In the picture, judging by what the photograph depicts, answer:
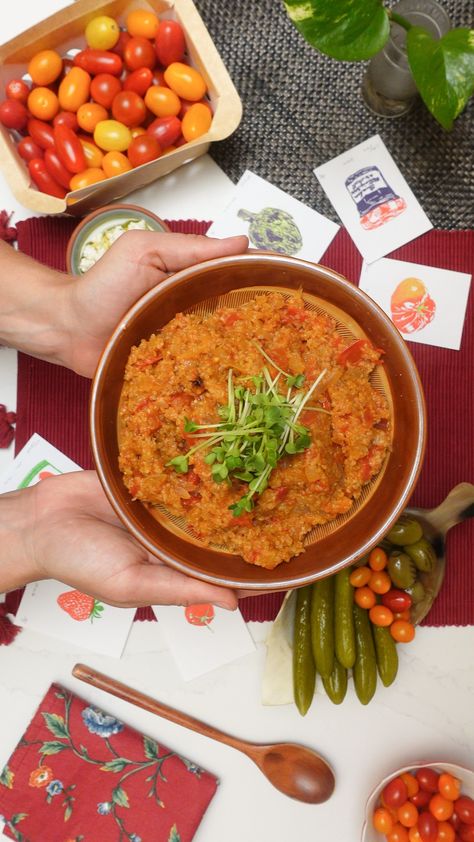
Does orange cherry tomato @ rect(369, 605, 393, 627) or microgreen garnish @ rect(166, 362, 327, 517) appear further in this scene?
orange cherry tomato @ rect(369, 605, 393, 627)

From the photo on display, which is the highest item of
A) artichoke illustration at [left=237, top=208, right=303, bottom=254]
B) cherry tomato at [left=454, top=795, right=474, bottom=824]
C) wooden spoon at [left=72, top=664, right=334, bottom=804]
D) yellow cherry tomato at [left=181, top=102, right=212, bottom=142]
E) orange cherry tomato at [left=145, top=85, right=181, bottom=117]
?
orange cherry tomato at [left=145, top=85, right=181, bottom=117]

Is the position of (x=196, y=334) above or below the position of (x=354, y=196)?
above

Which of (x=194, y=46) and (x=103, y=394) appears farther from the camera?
(x=194, y=46)

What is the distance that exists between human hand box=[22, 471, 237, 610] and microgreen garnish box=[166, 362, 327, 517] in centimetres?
29

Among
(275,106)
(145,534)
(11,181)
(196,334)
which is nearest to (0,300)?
(11,181)

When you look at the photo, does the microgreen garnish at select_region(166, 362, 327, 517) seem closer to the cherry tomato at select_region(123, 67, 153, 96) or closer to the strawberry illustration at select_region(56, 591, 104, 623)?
the strawberry illustration at select_region(56, 591, 104, 623)

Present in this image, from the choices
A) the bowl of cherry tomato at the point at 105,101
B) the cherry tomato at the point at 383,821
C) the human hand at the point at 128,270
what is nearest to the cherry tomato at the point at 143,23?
the bowl of cherry tomato at the point at 105,101

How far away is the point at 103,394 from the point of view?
156cm

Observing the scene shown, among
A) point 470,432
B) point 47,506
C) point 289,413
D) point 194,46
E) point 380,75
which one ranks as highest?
point 194,46

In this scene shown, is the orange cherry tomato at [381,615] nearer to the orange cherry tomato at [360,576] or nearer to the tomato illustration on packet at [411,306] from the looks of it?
the orange cherry tomato at [360,576]

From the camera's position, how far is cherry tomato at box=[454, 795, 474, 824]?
2.02m

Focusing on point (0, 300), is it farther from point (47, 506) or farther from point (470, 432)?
point (470, 432)

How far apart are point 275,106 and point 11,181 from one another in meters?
0.87

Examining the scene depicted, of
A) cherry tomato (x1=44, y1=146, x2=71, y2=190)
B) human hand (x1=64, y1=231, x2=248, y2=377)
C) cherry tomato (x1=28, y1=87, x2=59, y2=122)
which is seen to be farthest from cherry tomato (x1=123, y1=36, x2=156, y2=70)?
human hand (x1=64, y1=231, x2=248, y2=377)
